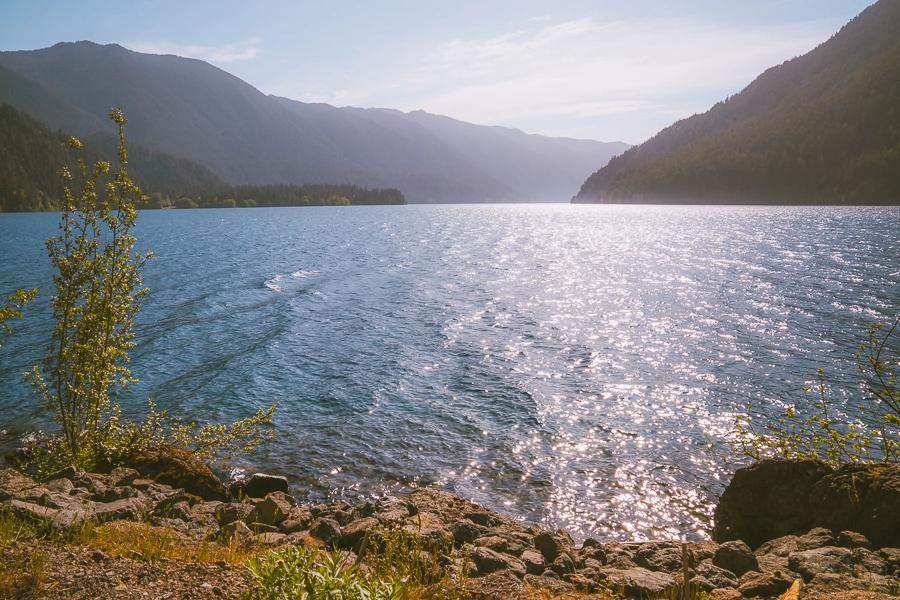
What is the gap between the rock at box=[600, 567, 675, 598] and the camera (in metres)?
9.46

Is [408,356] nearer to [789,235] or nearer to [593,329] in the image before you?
[593,329]

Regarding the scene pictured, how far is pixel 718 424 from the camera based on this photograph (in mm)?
21016

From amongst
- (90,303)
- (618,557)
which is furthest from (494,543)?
(90,303)

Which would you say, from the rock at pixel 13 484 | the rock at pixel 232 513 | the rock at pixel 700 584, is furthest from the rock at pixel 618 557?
the rock at pixel 13 484

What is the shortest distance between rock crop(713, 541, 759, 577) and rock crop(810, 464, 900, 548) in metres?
2.44

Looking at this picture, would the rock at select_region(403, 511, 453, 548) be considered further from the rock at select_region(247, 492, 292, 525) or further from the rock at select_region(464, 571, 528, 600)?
the rock at select_region(247, 492, 292, 525)

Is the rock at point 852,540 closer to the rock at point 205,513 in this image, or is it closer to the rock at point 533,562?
the rock at point 533,562

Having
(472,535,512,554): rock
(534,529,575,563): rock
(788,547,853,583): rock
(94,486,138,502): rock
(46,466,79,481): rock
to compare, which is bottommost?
(534,529,575,563): rock

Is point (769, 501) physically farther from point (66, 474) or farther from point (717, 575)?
point (66, 474)

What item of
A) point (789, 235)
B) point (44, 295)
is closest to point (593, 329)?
point (44, 295)

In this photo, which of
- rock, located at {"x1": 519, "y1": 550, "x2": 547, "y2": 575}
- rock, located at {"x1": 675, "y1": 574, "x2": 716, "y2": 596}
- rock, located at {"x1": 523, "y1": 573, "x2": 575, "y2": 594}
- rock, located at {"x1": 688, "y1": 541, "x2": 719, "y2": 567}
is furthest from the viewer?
rock, located at {"x1": 688, "y1": 541, "x2": 719, "y2": 567}

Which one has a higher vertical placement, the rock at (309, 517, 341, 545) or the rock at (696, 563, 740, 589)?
the rock at (696, 563, 740, 589)

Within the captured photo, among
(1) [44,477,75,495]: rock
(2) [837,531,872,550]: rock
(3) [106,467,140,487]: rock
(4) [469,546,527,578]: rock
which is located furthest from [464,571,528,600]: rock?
(3) [106,467,140,487]: rock

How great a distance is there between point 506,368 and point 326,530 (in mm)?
17130
